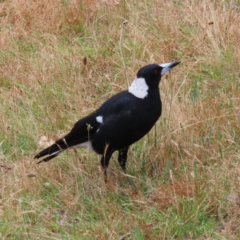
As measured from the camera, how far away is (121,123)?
142 inches

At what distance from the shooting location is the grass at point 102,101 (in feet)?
10.8

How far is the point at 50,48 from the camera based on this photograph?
17.4 feet

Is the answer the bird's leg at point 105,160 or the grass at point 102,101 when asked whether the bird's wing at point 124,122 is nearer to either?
the bird's leg at point 105,160

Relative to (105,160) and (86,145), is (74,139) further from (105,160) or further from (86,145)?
(105,160)

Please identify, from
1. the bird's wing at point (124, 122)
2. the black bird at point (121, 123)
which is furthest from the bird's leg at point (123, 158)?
the bird's wing at point (124, 122)

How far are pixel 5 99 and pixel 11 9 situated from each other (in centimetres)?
142

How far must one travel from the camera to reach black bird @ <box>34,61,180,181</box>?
360 centimetres

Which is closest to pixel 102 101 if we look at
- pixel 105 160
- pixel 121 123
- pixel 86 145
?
pixel 86 145

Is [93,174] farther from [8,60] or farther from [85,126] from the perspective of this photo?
[8,60]

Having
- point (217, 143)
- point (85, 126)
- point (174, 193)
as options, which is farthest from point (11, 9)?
point (174, 193)

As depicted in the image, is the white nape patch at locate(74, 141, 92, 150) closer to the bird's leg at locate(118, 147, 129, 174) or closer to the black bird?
the black bird

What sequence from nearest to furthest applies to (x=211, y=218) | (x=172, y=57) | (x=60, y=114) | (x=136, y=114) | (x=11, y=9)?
(x=211, y=218) → (x=136, y=114) → (x=60, y=114) → (x=172, y=57) → (x=11, y=9)

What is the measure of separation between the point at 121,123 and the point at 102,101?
112 centimetres

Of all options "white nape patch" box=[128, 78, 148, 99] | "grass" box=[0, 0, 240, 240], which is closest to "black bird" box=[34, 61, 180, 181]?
"white nape patch" box=[128, 78, 148, 99]
